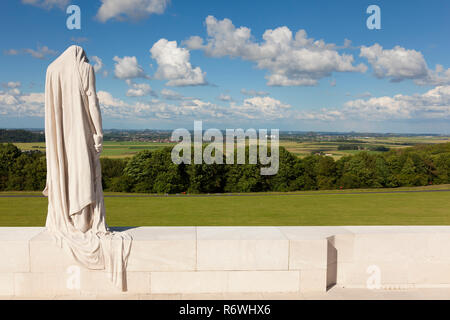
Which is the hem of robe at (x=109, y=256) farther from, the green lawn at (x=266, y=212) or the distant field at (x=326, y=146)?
the distant field at (x=326, y=146)

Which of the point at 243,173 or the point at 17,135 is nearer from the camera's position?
the point at 243,173

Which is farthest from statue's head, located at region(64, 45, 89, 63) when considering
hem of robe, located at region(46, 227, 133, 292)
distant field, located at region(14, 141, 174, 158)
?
distant field, located at region(14, 141, 174, 158)

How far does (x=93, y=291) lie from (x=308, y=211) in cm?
1680

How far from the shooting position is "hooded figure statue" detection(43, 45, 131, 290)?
6844mm

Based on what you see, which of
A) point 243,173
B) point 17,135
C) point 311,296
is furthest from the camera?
point 17,135

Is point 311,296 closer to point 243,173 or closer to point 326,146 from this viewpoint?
point 243,173

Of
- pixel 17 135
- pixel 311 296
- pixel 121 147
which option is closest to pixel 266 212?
pixel 311 296

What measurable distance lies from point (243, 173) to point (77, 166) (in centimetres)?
4123

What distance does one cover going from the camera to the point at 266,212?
21609 millimetres

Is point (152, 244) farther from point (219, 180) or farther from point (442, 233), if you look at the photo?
point (219, 180)

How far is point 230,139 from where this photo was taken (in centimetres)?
4872

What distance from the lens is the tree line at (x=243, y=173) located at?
145ft

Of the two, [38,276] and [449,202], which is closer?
[38,276]
